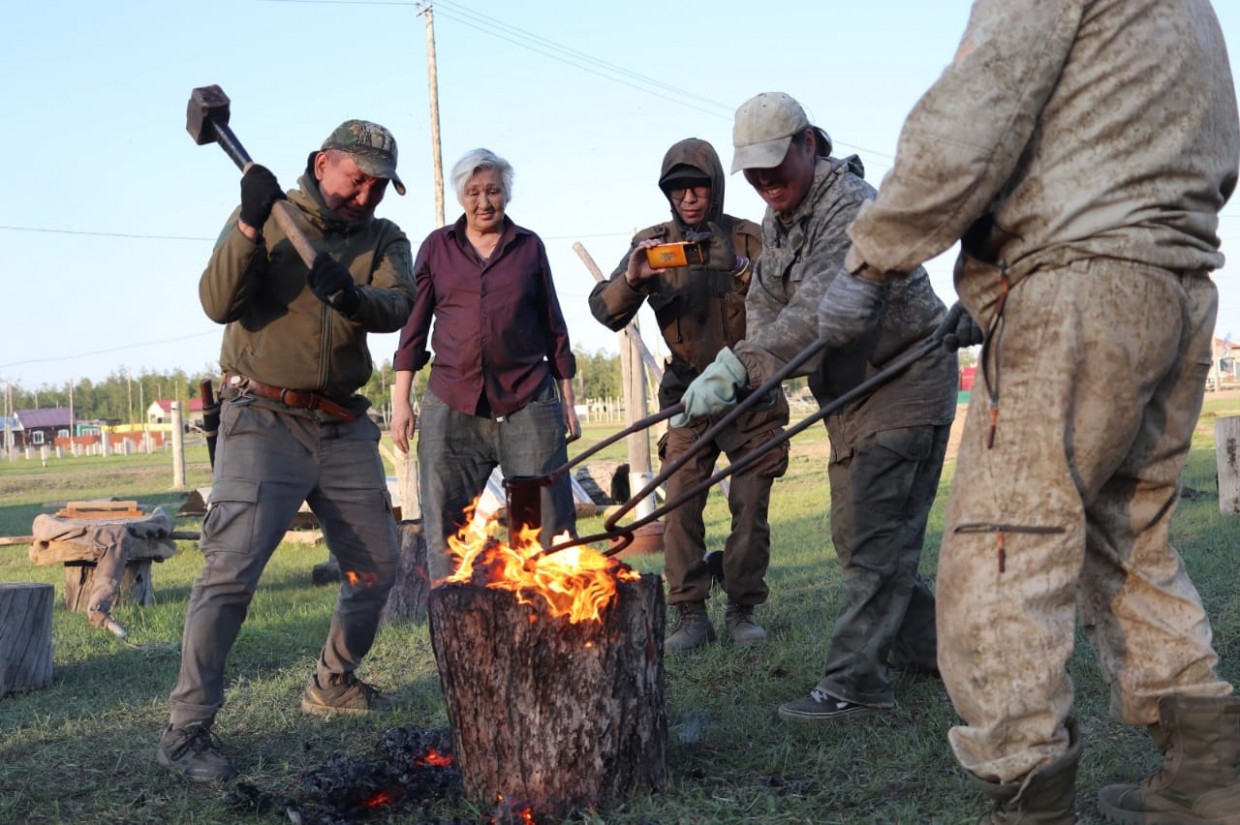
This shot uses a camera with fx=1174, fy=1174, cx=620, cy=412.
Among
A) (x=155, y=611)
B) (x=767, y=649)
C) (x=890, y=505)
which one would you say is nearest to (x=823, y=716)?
(x=890, y=505)

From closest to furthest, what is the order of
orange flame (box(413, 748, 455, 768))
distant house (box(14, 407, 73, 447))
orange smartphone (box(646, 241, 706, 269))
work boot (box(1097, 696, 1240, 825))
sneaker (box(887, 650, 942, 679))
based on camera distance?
work boot (box(1097, 696, 1240, 825))
orange flame (box(413, 748, 455, 768))
sneaker (box(887, 650, 942, 679))
orange smartphone (box(646, 241, 706, 269))
distant house (box(14, 407, 73, 447))

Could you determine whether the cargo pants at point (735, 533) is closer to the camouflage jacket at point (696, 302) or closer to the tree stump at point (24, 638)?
the camouflage jacket at point (696, 302)

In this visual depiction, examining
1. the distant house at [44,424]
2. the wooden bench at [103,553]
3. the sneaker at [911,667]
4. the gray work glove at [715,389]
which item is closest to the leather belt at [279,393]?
the gray work glove at [715,389]

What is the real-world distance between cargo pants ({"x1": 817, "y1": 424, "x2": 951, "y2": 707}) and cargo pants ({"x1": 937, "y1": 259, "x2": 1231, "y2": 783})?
141 centimetres

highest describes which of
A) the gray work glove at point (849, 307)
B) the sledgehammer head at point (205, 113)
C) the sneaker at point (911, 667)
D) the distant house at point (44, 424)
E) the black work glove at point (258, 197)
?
the distant house at point (44, 424)

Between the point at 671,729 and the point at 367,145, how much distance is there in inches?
98.6

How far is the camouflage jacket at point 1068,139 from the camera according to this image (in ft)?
8.73

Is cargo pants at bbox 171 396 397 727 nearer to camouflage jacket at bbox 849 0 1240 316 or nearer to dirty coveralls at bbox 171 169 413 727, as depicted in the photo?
dirty coveralls at bbox 171 169 413 727

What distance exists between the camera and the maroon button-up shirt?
18.6 feet

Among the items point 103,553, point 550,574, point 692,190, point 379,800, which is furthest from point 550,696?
point 103,553

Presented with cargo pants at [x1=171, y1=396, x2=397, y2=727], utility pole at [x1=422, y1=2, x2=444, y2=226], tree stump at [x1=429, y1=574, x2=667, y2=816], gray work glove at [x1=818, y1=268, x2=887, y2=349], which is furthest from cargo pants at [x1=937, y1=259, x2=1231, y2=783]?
utility pole at [x1=422, y1=2, x2=444, y2=226]

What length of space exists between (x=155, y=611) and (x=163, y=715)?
3067mm

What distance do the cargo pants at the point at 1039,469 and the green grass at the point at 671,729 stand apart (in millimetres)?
705

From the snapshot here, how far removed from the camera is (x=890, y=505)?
4375 mm
